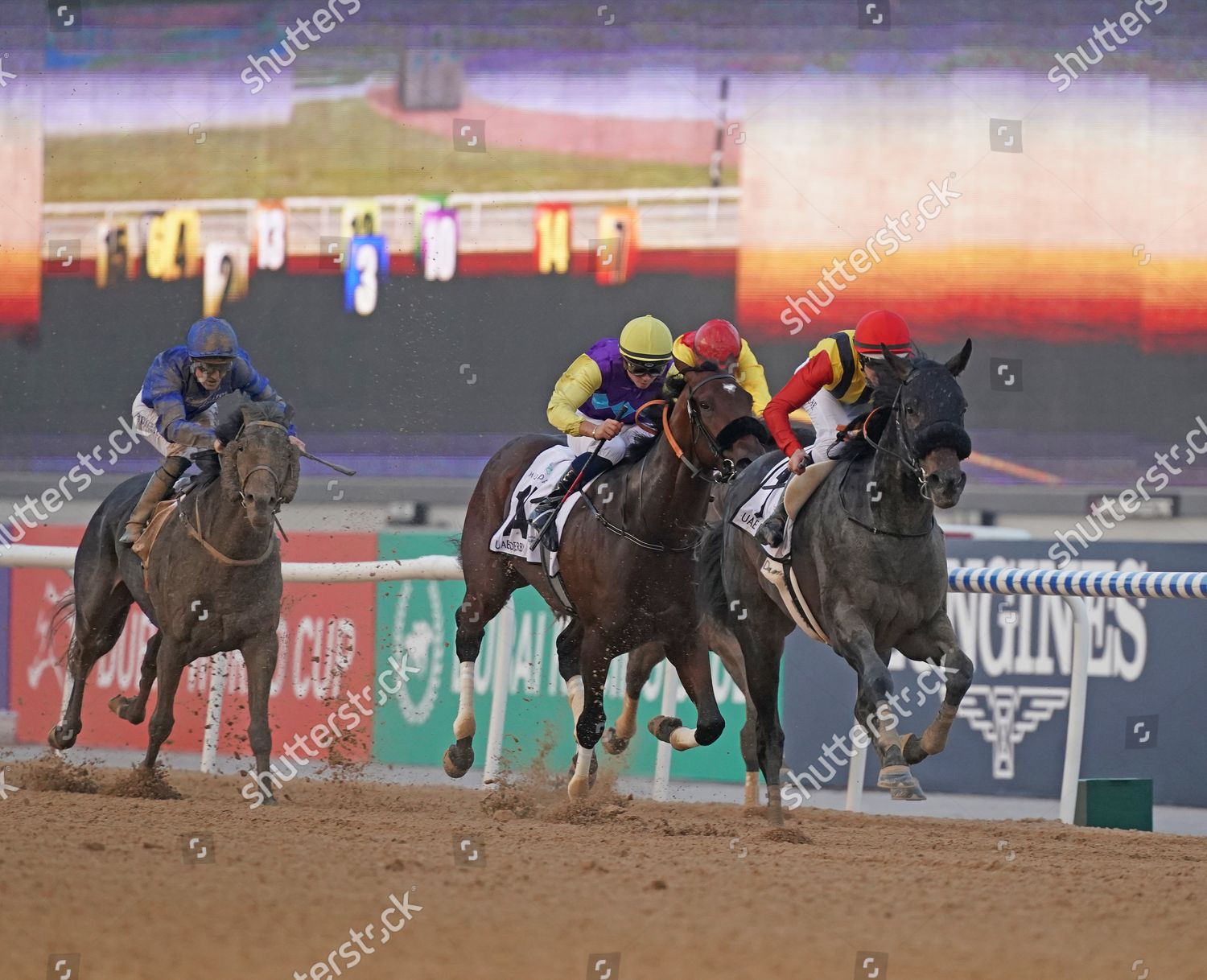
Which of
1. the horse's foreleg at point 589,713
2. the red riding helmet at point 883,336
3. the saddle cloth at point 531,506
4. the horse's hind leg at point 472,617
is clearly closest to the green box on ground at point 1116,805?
the horse's foreleg at point 589,713

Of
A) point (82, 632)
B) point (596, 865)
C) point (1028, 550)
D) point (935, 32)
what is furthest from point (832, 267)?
point (596, 865)

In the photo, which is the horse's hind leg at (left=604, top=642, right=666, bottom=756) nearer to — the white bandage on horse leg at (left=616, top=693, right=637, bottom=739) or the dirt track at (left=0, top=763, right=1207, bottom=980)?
the white bandage on horse leg at (left=616, top=693, right=637, bottom=739)

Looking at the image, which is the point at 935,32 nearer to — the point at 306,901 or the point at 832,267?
the point at 832,267

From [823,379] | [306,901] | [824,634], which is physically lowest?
[306,901]

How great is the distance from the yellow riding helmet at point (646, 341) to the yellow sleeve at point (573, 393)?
22 cm

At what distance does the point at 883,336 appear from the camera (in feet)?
20.2

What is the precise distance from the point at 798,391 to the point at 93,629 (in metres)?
3.71

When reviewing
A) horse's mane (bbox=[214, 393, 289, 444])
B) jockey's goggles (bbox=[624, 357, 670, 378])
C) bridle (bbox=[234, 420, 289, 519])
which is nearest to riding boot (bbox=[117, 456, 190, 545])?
horse's mane (bbox=[214, 393, 289, 444])

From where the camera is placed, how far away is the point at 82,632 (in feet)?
27.3

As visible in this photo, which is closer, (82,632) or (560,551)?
(560,551)

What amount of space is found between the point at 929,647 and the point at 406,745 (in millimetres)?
4328

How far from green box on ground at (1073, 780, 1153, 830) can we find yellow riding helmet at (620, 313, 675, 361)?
2.53 meters

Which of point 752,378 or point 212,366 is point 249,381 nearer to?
point 212,366

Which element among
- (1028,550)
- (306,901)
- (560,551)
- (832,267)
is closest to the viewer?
(306,901)
